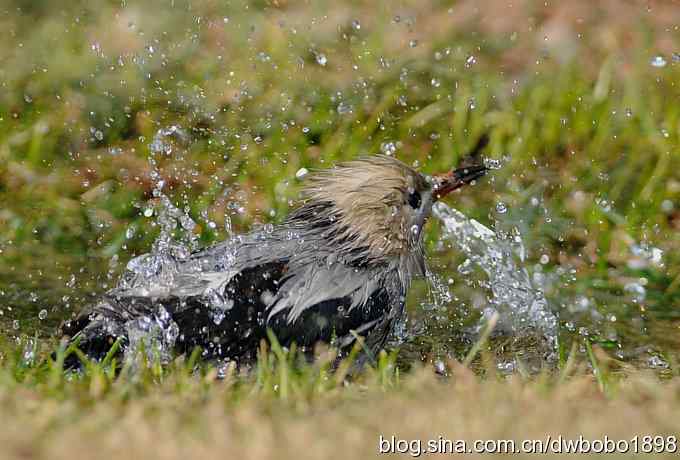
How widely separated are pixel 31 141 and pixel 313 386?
4.40 meters

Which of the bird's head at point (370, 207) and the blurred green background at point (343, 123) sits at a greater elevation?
the blurred green background at point (343, 123)

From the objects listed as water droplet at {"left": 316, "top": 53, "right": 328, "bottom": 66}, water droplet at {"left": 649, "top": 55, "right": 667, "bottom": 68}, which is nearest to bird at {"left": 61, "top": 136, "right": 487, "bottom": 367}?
water droplet at {"left": 316, "top": 53, "right": 328, "bottom": 66}

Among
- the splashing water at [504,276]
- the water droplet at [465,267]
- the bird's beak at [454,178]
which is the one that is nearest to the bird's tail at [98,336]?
the bird's beak at [454,178]

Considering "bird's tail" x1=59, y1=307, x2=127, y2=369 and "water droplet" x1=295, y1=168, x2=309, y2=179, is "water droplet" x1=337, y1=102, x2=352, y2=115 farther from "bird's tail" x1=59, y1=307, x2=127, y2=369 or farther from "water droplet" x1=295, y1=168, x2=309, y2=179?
"bird's tail" x1=59, y1=307, x2=127, y2=369

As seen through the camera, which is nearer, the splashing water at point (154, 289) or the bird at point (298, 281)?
the splashing water at point (154, 289)

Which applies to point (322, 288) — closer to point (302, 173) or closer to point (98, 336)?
point (98, 336)

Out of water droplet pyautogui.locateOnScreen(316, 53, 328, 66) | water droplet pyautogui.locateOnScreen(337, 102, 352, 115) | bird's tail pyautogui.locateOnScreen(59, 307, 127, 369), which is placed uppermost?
water droplet pyautogui.locateOnScreen(316, 53, 328, 66)

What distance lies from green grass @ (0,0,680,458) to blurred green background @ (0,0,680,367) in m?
0.02

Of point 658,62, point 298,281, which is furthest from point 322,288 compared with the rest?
point 658,62

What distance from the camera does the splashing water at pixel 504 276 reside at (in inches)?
198

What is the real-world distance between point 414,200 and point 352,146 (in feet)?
7.57

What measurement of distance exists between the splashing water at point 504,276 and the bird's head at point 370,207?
2.12 ft

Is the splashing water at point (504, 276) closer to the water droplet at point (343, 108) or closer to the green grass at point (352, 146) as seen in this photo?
the green grass at point (352, 146)

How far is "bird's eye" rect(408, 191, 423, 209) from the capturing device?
4.82 m
